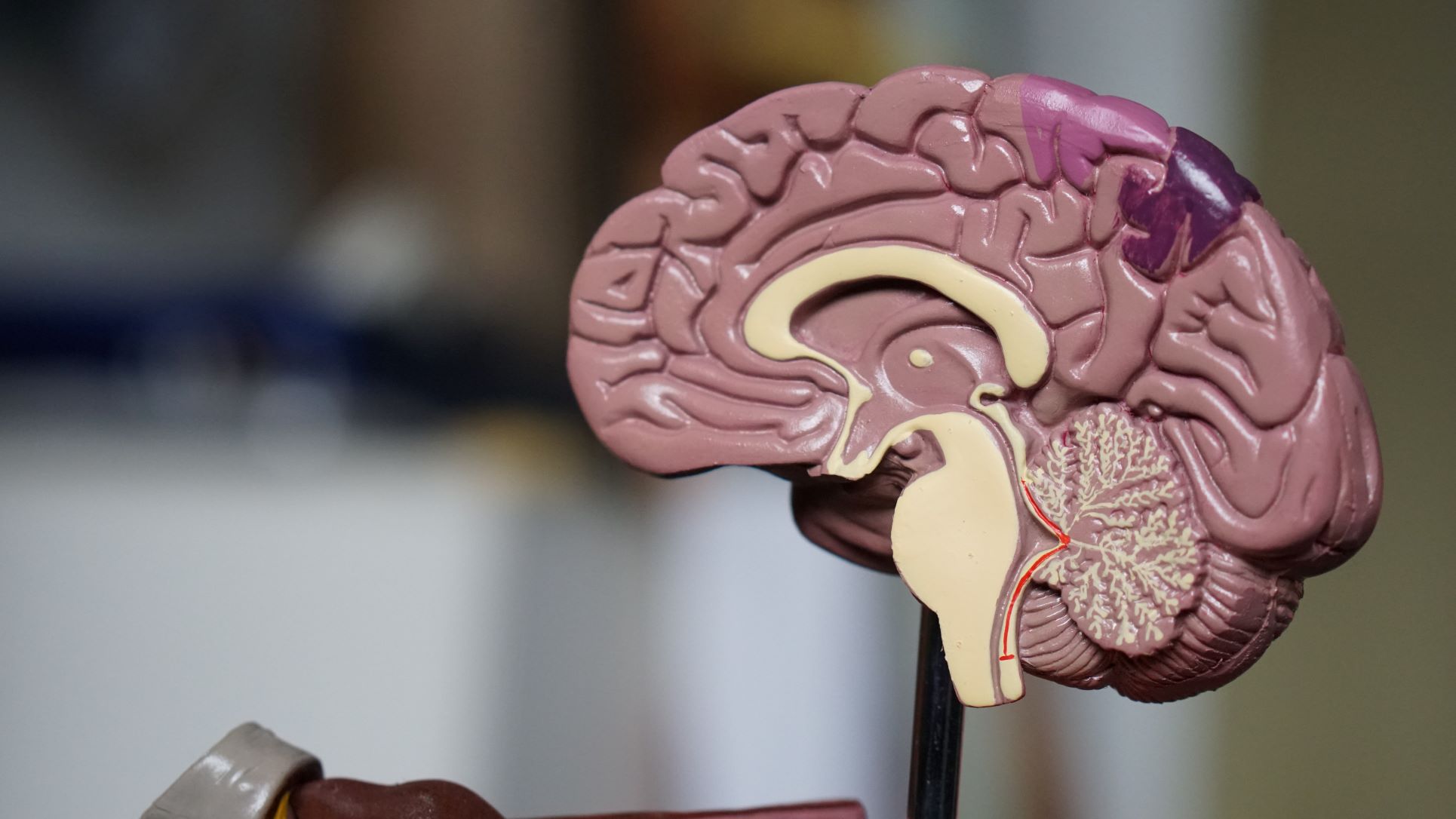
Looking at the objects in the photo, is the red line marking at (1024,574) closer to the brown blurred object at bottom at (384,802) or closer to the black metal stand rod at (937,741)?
the black metal stand rod at (937,741)

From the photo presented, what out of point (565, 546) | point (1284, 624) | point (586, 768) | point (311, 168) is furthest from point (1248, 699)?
point (311, 168)

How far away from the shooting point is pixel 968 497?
0.65 m

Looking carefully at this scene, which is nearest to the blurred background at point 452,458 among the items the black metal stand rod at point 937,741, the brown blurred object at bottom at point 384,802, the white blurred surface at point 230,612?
the white blurred surface at point 230,612

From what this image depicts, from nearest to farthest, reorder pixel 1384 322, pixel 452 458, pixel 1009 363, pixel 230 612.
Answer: pixel 1009 363, pixel 1384 322, pixel 230 612, pixel 452 458

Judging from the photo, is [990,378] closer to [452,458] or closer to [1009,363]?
[1009,363]

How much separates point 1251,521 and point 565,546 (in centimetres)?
138

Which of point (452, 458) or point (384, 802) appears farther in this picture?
point (452, 458)

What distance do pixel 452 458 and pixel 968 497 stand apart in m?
1.30

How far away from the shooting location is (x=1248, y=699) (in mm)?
1282

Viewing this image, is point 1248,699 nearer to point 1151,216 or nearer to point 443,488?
point 1151,216

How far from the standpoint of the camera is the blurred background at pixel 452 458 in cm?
129

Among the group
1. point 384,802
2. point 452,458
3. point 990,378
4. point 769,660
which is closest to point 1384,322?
point 990,378

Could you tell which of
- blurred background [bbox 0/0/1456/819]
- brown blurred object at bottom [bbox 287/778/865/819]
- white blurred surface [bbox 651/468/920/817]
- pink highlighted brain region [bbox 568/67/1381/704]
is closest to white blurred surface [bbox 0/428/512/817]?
blurred background [bbox 0/0/1456/819]

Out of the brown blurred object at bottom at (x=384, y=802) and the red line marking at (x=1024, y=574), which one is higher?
the red line marking at (x=1024, y=574)
